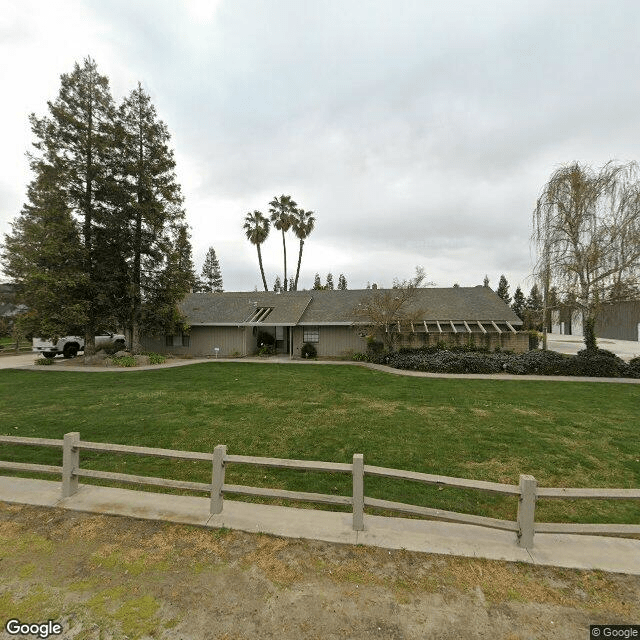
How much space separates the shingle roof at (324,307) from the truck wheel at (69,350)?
8.45 metres

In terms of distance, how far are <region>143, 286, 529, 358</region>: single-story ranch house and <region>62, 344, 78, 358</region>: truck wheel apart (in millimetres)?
5269

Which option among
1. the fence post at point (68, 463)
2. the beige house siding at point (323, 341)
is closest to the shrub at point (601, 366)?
the beige house siding at point (323, 341)

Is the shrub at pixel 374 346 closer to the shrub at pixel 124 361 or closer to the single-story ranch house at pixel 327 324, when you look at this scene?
the single-story ranch house at pixel 327 324

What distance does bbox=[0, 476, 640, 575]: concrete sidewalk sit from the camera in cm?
394

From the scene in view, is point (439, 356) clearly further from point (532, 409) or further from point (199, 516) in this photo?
point (199, 516)

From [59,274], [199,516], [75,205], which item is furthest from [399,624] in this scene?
[75,205]

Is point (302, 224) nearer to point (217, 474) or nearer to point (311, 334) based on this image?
point (311, 334)

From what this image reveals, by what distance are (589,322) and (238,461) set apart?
20.9 metres

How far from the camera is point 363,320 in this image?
22.7 m

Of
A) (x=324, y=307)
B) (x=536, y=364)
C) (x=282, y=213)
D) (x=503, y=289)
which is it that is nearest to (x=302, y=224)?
(x=282, y=213)

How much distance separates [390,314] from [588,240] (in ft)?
36.8

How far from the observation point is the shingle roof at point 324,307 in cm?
2334

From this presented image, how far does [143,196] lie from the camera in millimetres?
22672

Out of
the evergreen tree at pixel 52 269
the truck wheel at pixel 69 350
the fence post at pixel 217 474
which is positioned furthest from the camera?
the truck wheel at pixel 69 350
